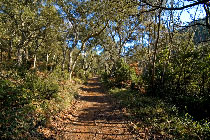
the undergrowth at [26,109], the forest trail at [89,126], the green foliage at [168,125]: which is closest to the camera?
the undergrowth at [26,109]

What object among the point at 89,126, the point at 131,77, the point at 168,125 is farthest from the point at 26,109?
the point at 131,77

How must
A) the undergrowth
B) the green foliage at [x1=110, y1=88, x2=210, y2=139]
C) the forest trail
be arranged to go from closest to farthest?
the undergrowth → the green foliage at [x1=110, y1=88, x2=210, y2=139] → the forest trail

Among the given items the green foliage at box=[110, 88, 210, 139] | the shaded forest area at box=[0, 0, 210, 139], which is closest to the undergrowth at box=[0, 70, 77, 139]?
the shaded forest area at box=[0, 0, 210, 139]

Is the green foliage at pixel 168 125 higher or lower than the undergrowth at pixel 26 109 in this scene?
lower

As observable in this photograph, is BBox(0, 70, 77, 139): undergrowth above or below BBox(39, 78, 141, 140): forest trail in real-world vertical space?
above

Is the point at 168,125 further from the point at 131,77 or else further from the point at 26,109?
the point at 131,77

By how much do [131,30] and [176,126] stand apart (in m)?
17.0

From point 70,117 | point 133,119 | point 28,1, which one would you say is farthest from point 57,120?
point 28,1

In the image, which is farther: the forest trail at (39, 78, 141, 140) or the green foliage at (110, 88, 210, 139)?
the forest trail at (39, 78, 141, 140)

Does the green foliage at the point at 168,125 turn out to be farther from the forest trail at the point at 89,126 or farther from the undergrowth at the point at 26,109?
the undergrowth at the point at 26,109

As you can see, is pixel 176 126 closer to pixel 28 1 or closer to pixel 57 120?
pixel 57 120

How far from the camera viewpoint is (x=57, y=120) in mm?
7211

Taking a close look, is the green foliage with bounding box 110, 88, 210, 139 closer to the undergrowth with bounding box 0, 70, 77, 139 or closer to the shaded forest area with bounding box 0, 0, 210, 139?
the shaded forest area with bounding box 0, 0, 210, 139

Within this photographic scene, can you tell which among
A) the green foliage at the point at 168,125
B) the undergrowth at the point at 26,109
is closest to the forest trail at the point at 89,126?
the undergrowth at the point at 26,109
